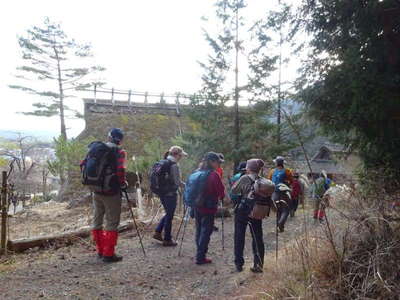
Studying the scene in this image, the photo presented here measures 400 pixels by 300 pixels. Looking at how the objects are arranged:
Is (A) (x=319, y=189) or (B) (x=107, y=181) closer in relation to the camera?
(A) (x=319, y=189)

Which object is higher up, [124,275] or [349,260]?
[349,260]

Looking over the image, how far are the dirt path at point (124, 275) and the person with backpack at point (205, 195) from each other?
362 millimetres

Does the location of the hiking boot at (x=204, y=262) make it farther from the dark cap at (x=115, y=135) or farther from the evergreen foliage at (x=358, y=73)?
the evergreen foliage at (x=358, y=73)

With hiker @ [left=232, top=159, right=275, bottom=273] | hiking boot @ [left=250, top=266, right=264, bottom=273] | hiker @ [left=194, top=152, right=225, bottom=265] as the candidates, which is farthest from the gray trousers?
hiking boot @ [left=250, top=266, right=264, bottom=273]

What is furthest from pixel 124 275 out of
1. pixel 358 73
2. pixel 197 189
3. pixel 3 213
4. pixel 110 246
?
pixel 358 73

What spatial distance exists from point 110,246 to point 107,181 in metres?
1.03

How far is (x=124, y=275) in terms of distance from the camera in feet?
15.2

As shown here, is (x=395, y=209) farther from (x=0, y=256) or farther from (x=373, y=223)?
(x=0, y=256)

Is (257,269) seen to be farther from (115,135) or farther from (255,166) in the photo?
(115,135)

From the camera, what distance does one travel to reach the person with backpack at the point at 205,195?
5102mm

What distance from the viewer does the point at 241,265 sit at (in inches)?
187

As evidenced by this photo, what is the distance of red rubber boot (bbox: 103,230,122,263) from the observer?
504 cm

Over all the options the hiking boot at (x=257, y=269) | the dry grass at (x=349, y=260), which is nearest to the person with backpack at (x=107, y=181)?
the hiking boot at (x=257, y=269)

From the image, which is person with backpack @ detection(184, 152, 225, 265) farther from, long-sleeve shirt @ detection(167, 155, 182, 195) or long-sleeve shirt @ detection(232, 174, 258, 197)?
long-sleeve shirt @ detection(167, 155, 182, 195)
